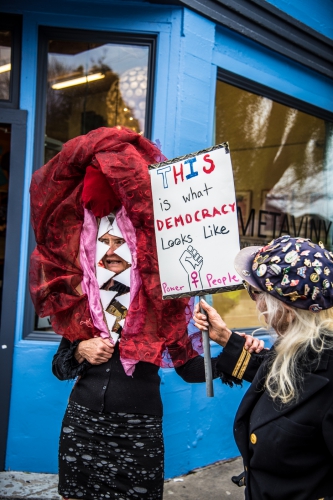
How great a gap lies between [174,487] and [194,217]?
2295 millimetres

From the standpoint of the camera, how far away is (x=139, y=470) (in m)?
2.33

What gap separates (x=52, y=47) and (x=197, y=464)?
3265mm

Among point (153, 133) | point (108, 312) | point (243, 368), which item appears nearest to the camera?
point (243, 368)

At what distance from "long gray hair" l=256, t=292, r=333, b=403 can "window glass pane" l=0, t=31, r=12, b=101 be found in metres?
2.84

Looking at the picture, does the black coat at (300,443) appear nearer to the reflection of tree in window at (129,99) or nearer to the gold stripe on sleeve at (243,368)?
the gold stripe on sleeve at (243,368)

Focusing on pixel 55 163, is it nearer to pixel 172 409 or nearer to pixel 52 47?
pixel 52 47

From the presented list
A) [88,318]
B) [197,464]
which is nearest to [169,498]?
[197,464]

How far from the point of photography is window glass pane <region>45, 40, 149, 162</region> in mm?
3941

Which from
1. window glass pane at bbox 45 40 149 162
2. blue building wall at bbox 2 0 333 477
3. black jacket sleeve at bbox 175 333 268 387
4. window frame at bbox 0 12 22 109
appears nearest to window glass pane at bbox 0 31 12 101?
window frame at bbox 0 12 22 109

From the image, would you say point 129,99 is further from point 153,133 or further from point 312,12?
point 312,12

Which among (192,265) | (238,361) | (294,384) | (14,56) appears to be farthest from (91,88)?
(294,384)

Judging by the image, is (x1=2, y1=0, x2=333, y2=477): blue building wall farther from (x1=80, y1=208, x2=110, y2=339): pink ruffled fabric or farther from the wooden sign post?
the wooden sign post

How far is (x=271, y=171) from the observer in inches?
203

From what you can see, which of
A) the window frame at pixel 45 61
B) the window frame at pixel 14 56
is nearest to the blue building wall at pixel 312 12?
the window frame at pixel 45 61
